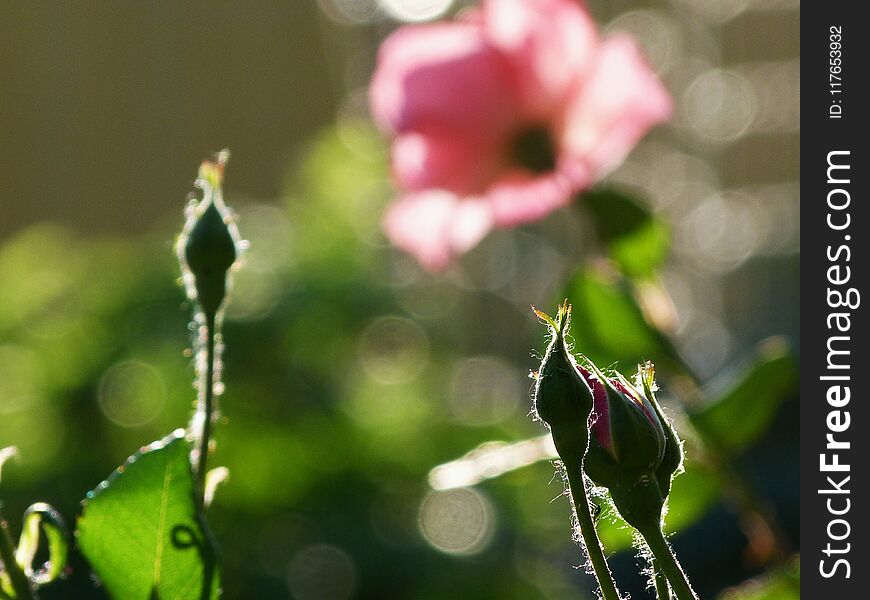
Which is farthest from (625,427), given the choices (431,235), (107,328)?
(107,328)

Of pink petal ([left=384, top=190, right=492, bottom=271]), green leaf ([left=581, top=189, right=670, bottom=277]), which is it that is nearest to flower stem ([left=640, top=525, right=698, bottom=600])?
green leaf ([left=581, top=189, right=670, bottom=277])

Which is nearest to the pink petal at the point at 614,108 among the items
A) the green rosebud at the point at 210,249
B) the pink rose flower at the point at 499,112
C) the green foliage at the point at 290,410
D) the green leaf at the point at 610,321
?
the pink rose flower at the point at 499,112

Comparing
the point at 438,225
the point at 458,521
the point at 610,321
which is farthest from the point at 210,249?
the point at 458,521

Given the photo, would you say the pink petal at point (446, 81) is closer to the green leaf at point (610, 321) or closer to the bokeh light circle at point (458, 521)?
the green leaf at point (610, 321)

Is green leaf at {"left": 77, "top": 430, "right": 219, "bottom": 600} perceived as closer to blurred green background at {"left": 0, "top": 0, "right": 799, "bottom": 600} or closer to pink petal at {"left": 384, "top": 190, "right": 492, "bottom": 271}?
blurred green background at {"left": 0, "top": 0, "right": 799, "bottom": 600}

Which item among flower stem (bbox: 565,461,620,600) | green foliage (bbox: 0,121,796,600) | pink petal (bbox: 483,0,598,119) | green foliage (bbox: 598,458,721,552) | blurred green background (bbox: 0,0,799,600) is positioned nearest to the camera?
flower stem (bbox: 565,461,620,600)
